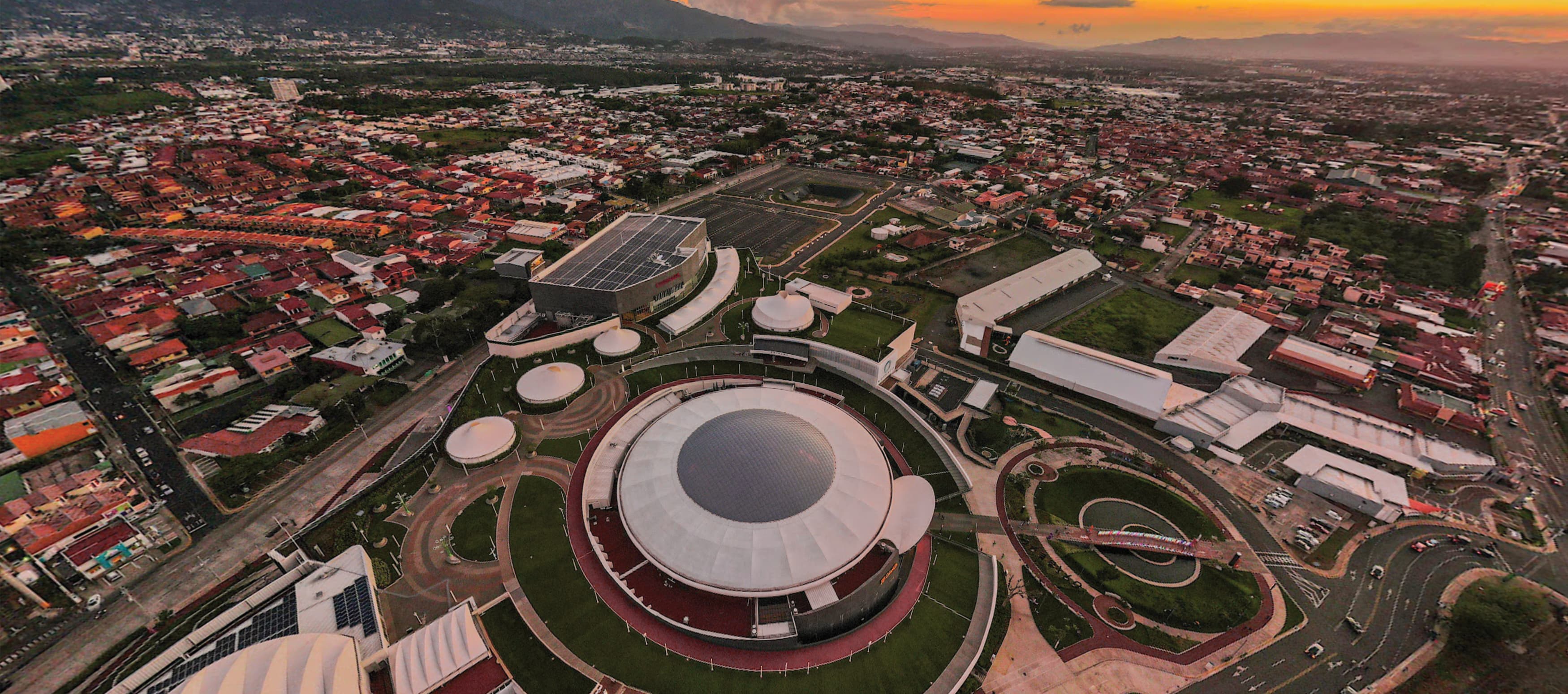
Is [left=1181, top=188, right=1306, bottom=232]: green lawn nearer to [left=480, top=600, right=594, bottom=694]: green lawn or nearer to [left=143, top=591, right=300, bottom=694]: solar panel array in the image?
[left=480, top=600, right=594, bottom=694]: green lawn

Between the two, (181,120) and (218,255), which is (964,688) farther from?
(181,120)

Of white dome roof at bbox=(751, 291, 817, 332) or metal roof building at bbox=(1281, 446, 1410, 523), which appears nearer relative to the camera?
metal roof building at bbox=(1281, 446, 1410, 523)

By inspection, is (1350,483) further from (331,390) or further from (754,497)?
(331,390)

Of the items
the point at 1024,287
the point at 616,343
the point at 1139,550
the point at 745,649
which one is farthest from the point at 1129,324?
the point at 616,343

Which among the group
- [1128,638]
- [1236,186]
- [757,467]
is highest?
[1236,186]

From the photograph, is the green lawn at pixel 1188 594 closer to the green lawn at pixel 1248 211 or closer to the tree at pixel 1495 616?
the tree at pixel 1495 616

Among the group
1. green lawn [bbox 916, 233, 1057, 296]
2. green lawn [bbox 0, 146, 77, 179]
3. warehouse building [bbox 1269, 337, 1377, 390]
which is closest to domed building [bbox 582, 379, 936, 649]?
green lawn [bbox 916, 233, 1057, 296]

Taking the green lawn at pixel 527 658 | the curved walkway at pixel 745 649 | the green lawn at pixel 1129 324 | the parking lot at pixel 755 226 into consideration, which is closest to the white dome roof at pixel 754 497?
the curved walkway at pixel 745 649
